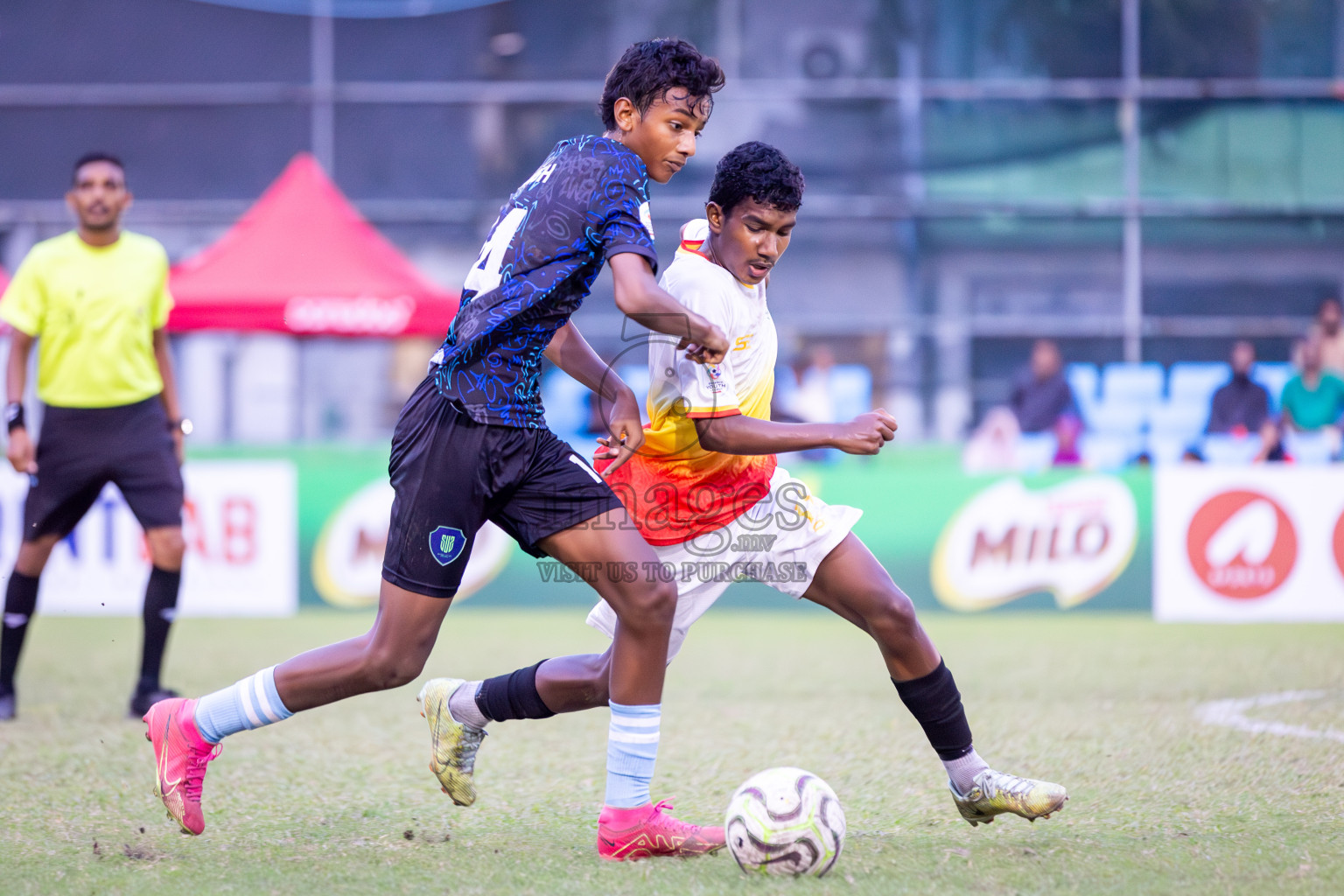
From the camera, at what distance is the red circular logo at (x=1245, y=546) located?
9328mm

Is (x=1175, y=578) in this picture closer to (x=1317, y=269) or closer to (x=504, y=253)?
(x=504, y=253)

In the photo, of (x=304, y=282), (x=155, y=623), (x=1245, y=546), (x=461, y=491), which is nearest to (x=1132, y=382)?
(x=1245, y=546)

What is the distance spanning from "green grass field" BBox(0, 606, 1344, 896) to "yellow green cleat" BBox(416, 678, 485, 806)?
106 millimetres

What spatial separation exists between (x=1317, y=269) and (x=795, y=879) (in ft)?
53.7

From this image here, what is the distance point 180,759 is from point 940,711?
6.66 feet

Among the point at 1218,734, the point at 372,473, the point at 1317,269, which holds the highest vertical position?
the point at 1317,269

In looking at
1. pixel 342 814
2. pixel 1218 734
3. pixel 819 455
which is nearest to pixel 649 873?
pixel 342 814

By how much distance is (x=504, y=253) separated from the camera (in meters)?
3.55

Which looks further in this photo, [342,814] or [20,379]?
[20,379]

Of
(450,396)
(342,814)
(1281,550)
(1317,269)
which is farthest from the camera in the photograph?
(1317,269)

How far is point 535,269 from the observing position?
138 inches

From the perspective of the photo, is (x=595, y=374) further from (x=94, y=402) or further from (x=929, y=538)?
(x=929, y=538)

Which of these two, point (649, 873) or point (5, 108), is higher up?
point (5, 108)

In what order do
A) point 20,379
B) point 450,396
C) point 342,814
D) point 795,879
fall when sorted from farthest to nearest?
point 20,379, point 342,814, point 450,396, point 795,879
